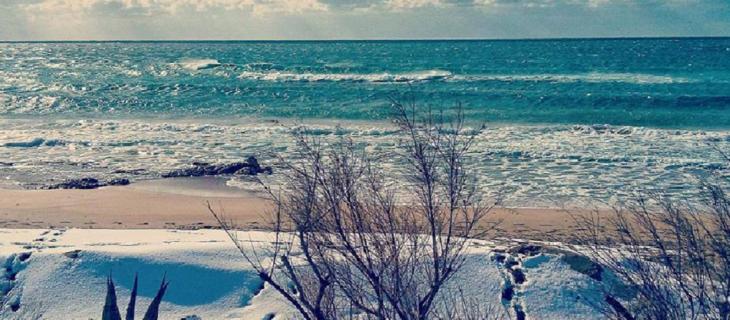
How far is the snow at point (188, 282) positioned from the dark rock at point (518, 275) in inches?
2.2

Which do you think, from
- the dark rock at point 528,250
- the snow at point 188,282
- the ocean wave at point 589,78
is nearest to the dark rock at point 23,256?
the snow at point 188,282

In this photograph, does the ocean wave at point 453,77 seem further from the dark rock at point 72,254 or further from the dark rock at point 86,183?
the dark rock at point 72,254

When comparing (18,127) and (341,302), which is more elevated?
(341,302)

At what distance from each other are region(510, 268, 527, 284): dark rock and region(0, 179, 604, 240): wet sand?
344cm

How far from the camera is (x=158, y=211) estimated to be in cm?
1672

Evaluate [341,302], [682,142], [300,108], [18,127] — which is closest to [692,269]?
[341,302]

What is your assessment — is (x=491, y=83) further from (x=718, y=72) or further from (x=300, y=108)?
(x=718, y=72)

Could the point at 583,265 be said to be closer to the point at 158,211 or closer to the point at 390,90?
the point at 158,211

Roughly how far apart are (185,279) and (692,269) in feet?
21.1

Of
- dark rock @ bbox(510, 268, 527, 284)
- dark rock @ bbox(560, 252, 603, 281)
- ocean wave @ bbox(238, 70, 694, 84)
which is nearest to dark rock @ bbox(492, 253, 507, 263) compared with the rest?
dark rock @ bbox(510, 268, 527, 284)

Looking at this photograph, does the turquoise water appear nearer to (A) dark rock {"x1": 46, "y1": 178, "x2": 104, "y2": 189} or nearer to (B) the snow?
(A) dark rock {"x1": 46, "y1": 178, "x2": 104, "y2": 189}

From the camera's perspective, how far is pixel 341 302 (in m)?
8.11

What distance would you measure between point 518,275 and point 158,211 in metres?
8.76

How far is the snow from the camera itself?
9.98 m
